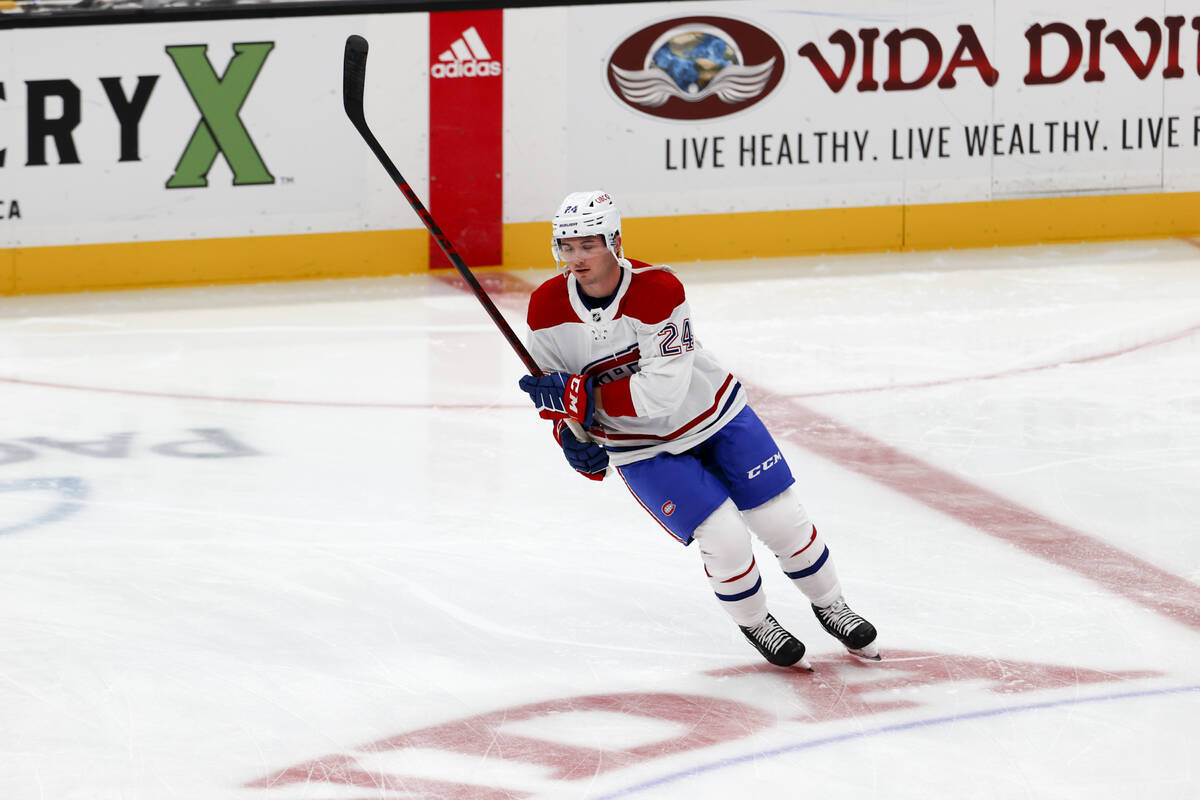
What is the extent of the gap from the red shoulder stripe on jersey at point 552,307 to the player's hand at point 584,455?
0.19 meters

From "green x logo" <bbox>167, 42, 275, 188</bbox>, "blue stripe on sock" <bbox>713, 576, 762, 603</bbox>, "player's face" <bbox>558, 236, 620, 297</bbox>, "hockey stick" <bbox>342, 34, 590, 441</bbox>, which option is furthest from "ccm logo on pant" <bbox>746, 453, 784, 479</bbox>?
"green x logo" <bbox>167, 42, 275, 188</bbox>

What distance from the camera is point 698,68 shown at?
7.69 meters

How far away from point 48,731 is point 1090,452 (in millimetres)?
2856

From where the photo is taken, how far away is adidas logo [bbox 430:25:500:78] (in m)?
7.44

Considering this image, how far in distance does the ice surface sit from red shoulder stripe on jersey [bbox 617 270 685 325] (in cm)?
68

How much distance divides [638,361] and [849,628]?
0.64 m

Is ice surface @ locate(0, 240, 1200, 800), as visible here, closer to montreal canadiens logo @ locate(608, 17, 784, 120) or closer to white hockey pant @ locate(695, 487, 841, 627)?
white hockey pant @ locate(695, 487, 841, 627)

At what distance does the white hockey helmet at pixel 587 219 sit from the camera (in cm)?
309

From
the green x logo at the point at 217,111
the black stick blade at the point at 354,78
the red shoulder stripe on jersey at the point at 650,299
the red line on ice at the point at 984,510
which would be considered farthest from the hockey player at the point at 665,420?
the green x logo at the point at 217,111

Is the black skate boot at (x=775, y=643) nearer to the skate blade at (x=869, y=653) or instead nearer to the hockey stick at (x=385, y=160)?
the skate blade at (x=869, y=653)

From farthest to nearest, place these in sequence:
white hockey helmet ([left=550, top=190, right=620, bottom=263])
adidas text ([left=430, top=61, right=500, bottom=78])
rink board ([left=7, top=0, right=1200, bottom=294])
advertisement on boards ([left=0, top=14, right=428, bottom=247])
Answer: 1. adidas text ([left=430, top=61, right=500, bottom=78])
2. rink board ([left=7, top=0, right=1200, bottom=294])
3. advertisement on boards ([left=0, top=14, right=428, bottom=247])
4. white hockey helmet ([left=550, top=190, right=620, bottom=263])

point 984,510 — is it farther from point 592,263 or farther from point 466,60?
point 466,60

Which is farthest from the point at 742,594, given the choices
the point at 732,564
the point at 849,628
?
the point at 849,628

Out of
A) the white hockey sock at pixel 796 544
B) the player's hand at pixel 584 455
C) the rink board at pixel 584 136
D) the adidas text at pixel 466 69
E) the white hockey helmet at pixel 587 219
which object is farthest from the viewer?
the adidas text at pixel 466 69
